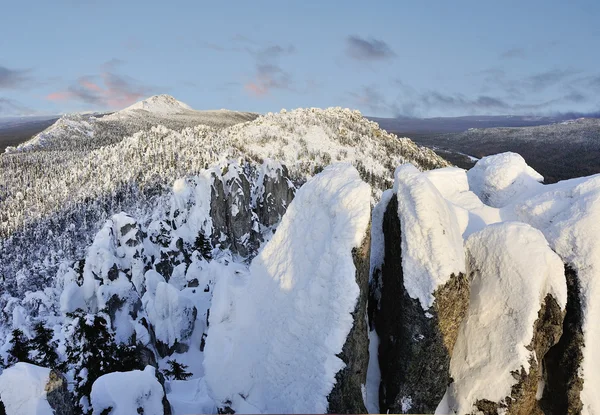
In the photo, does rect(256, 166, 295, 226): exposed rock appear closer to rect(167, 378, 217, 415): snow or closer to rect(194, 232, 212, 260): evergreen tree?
rect(194, 232, 212, 260): evergreen tree

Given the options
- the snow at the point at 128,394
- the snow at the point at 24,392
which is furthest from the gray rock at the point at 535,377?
the snow at the point at 24,392

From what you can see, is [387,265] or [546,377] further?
[387,265]

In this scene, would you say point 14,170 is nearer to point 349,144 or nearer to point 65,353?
point 349,144

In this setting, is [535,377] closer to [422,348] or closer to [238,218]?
[422,348]

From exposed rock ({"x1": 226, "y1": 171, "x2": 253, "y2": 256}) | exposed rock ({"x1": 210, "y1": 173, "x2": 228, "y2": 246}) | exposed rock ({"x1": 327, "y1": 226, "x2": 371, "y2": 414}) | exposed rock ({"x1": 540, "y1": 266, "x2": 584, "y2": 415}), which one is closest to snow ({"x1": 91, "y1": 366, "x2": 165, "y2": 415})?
exposed rock ({"x1": 327, "y1": 226, "x2": 371, "y2": 414})

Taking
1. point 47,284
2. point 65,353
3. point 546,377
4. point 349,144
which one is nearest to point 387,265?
point 546,377

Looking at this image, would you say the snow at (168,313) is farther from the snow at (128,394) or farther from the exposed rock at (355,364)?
the exposed rock at (355,364)
